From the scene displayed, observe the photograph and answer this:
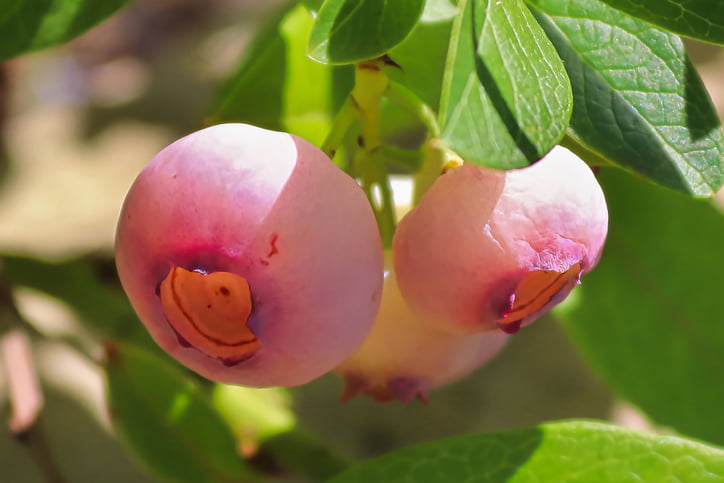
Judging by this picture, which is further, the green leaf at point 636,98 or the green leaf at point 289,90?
the green leaf at point 289,90

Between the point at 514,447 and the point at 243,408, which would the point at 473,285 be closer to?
the point at 514,447

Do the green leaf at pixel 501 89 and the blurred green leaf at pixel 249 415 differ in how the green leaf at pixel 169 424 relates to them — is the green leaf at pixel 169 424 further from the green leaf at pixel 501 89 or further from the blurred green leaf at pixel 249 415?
the green leaf at pixel 501 89

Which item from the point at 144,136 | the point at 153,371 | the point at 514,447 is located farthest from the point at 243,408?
the point at 144,136

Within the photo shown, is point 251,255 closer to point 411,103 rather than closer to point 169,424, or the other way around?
point 411,103

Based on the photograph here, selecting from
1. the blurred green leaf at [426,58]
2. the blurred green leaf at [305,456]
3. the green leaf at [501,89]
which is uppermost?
the green leaf at [501,89]

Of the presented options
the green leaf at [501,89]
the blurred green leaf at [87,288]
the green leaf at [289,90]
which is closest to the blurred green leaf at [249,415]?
the blurred green leaf at [87,288]
